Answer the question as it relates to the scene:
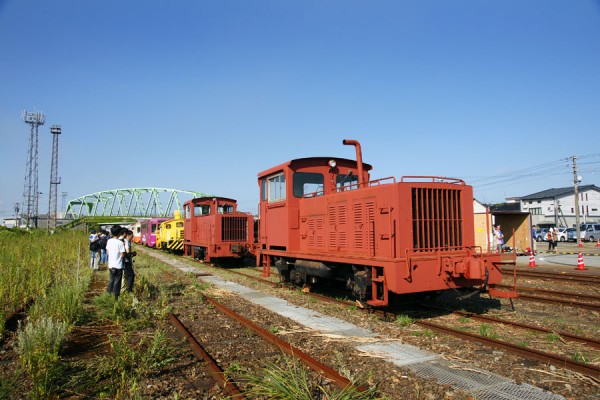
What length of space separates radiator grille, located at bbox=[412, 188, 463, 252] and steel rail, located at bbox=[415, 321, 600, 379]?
1.53 m

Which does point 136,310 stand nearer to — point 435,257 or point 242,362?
point 242,362

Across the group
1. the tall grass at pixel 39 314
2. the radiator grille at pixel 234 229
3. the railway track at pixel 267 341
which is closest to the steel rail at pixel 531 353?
the railway track at pixel 267 341

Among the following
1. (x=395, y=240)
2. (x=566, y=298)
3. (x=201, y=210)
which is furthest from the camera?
(x=201, y=210)

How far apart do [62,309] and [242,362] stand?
12.1 feet

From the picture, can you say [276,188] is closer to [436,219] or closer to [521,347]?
[436,219]

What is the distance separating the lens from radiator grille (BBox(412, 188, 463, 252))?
7.45m

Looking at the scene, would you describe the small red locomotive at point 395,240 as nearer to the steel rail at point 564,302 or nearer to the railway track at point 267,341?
the railway track at point 267,341

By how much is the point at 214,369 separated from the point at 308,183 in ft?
21.2

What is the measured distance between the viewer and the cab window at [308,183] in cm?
1065

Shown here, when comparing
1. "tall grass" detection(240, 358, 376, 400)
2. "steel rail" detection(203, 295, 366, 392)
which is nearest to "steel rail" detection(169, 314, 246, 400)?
"tall grass" detection(240, 358, 376, 400)

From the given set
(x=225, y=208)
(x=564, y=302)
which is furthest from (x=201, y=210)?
(x=564, y=302)

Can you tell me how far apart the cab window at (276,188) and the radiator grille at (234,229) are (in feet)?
23.6

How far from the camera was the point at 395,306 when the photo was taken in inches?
342

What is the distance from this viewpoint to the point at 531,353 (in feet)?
17.6
